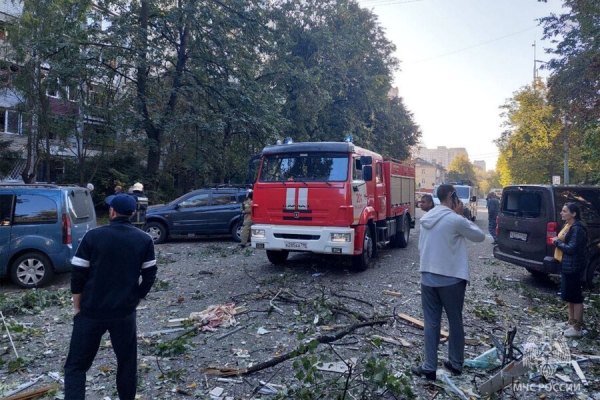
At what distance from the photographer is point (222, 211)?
14625 millimetres

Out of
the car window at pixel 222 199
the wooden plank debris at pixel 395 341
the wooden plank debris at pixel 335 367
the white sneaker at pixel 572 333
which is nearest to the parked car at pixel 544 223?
the white sneaker at pixel 572 333

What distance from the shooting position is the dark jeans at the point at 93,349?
10.5 ft

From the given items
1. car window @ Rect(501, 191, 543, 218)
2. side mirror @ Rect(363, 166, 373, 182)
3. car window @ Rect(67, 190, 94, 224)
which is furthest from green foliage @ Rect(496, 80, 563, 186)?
car window @ Rect(67, 190, 94, 224)

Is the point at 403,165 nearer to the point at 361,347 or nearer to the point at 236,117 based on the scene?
the point at 236,117

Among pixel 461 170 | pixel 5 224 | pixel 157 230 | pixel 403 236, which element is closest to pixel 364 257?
pixel 403 236

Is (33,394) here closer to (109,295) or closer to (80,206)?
(109,295)

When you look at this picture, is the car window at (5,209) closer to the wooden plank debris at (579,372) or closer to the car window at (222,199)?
the car window at (222,199)

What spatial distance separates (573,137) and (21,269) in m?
20.1

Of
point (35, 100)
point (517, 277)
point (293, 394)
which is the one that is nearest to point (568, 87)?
point (517, 277)

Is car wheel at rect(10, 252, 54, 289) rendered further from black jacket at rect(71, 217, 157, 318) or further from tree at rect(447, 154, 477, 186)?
tree at rect(447, 154, 477, 186)

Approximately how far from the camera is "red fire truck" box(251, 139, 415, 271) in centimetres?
824

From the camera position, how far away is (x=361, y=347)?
4.88 m

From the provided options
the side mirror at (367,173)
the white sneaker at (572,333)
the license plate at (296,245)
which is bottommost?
the white sneaker at (572,333)

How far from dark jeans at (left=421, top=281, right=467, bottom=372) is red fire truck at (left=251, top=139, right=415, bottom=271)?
3977mm
